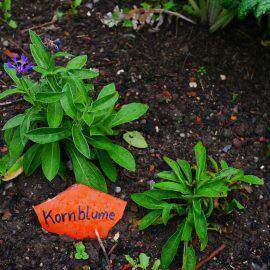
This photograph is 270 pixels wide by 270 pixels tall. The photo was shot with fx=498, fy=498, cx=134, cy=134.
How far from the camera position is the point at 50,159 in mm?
2162

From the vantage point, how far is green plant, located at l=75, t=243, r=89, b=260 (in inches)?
83.0

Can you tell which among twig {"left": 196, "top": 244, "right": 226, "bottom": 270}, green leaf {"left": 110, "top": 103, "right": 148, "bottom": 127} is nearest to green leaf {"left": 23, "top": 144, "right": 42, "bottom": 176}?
green leaf {"left": 110, "top": 103, "right": 148, "bottom": 127}

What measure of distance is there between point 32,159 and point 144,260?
Answer: 0.66 meters

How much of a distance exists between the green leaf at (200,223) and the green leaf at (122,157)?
1.09 feet

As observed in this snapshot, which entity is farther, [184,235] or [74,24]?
[74,24]

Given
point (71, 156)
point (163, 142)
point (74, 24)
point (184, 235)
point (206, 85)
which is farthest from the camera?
point (74, 24)

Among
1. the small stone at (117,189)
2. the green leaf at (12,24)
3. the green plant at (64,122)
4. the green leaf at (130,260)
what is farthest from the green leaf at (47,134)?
the green leaf at (12,24)

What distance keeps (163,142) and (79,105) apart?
550 millimetres

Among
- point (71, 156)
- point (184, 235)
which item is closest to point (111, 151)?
point (71, 156)

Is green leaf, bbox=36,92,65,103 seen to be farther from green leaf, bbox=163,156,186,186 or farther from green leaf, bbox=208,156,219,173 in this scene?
green leaf, bbox=208,156,219,173

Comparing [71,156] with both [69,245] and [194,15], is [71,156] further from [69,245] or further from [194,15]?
[194,15]

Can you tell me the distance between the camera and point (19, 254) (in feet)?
6.94

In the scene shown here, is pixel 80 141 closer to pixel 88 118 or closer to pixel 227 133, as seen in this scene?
pixel 88 118

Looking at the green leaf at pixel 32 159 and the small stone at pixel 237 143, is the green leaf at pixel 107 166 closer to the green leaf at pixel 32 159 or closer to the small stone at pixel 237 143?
the green leaf at pixel 32 159
